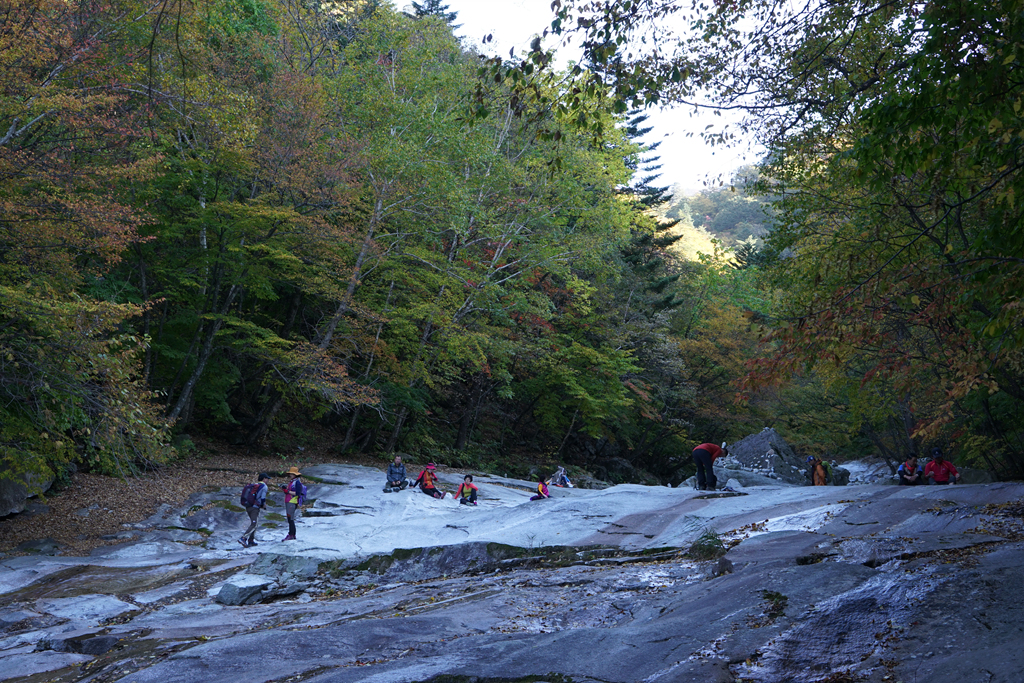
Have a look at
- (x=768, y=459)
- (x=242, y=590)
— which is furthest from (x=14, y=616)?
(x=768, y=459)

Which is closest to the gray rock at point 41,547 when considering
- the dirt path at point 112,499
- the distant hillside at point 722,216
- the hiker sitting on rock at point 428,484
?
the dirt path at point 112,499

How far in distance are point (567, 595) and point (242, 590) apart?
5225mm

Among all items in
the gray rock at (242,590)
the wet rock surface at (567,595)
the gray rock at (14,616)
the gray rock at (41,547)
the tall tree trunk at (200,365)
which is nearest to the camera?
the wet rock surface at (567,595)

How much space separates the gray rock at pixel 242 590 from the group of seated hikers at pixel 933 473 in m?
13.7

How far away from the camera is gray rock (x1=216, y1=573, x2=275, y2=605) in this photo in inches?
395

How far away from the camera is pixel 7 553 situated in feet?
40.5

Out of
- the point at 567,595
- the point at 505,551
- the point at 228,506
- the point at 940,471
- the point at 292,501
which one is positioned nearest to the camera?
the point at 567,595

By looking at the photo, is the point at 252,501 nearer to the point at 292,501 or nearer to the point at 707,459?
the point at 292,501

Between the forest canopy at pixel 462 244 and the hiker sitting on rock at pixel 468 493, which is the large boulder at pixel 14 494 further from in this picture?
the hiker sitting on rock at pixel 468 493

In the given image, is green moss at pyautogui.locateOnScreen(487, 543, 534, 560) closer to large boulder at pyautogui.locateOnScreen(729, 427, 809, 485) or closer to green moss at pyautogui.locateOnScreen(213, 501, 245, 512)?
green moss at pyautogui.locateOnScreen(213, 501, 245, 512)

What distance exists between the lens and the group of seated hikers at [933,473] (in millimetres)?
15219

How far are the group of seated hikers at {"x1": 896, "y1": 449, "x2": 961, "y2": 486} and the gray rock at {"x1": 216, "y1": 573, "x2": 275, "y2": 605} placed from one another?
13.7 metres

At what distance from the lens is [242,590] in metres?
10.1

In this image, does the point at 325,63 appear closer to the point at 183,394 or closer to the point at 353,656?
the point at 183,394
